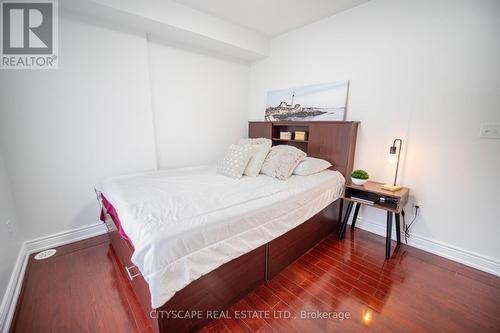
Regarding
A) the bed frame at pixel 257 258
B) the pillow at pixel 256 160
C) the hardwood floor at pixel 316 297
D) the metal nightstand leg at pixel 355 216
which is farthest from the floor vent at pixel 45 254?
the metal nightstand leg at pixel 355 216

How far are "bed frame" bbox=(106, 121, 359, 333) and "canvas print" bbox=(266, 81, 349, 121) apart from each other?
0.14 metres

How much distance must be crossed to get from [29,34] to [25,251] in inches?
80.8

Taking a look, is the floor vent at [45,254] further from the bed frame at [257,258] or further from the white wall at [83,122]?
the bed frame at [257,258]

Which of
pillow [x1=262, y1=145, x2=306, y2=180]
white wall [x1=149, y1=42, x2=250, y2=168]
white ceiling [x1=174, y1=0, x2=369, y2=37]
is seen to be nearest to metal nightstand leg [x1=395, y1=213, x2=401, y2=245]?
pillow [x1=262, y1=145, x2=306, y2=180]

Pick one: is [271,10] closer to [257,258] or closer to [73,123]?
[73,123]

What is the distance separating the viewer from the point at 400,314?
144cm

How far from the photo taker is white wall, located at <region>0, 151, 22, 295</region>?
1.50m

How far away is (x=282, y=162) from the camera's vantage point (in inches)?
92.9

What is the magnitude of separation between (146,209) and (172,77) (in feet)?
6.78

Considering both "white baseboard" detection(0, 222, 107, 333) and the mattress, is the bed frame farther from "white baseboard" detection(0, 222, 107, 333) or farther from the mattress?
"white baseboard" detection(0, 222, 107, 333)

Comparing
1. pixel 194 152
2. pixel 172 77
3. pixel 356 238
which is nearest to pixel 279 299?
pixel 356 238

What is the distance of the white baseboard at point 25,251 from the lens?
135 cm

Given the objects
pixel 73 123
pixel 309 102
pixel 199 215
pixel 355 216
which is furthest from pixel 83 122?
pixel 355 216

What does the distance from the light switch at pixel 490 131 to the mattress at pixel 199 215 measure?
4.10 ft
